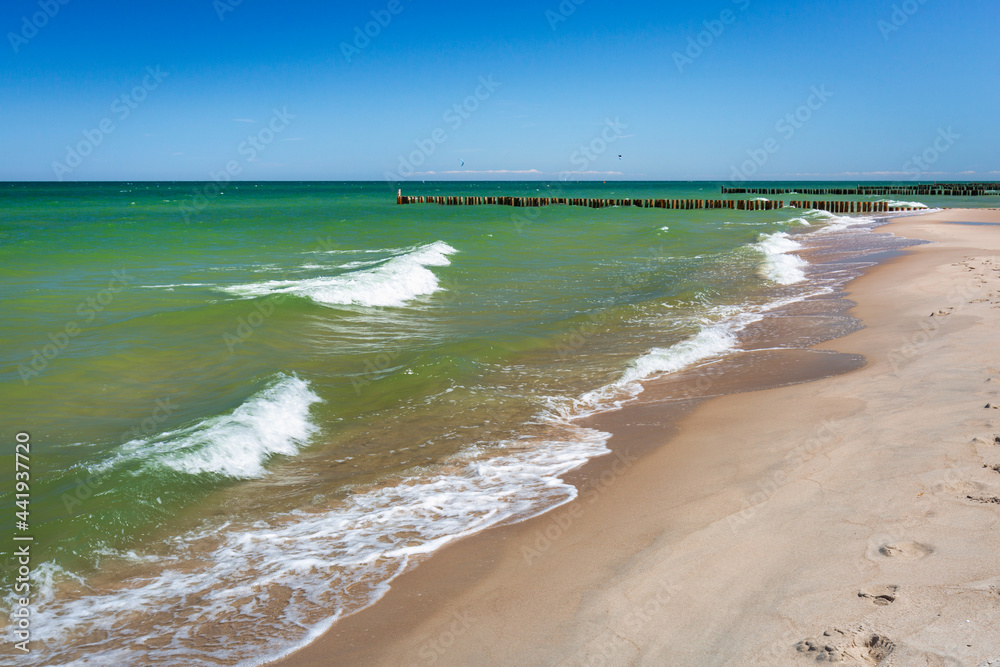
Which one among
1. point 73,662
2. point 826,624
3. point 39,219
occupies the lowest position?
point 73,662

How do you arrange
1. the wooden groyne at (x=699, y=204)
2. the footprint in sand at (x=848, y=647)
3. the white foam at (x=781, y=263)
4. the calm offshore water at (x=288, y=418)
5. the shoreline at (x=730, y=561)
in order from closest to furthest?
the footprint in sand at (x=848, y=647) < the shoreline at (x=730, y=561) < the calm offshore water at (x=288, y=418) < the white foam at (x=781, y=263) < the wooden groyne at (x=699, y=204)

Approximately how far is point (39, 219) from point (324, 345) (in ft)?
154

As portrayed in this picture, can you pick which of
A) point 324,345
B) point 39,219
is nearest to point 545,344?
point 324,345

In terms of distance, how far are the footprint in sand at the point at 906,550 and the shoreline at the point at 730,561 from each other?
11 millimetres

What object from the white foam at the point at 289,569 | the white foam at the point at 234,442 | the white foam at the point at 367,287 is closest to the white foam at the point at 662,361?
the white foam at the point at 289,569

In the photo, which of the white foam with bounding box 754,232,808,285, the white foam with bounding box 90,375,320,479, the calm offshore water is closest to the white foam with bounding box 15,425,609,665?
A: the calm offshore water

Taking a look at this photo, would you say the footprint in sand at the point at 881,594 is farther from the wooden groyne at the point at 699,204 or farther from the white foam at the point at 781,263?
the wooden groyne at the point at 699,204

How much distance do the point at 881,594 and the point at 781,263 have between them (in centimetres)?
1994

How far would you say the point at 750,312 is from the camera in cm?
1409

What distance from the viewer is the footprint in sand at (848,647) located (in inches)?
124

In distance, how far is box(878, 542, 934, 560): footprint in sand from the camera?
3.98 metres

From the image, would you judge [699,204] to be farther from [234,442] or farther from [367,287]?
[234,442]

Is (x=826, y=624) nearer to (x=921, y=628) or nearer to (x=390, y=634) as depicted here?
(x=921, y=628)

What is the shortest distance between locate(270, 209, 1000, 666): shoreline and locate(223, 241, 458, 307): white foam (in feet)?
33.8
